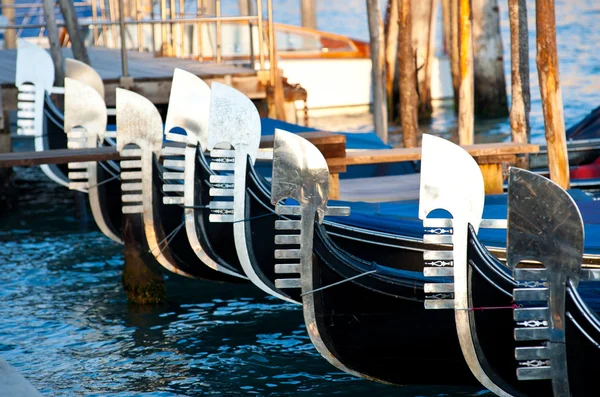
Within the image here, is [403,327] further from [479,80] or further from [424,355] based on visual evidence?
[479,80]

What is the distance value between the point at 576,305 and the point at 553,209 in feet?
1.22

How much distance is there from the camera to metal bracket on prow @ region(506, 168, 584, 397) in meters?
3.51

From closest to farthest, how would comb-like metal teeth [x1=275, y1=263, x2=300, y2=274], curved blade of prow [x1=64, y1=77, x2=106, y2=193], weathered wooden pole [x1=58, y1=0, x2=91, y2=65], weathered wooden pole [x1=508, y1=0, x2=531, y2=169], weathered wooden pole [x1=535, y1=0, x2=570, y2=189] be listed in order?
comb-like metal teeth [x1=275, y1=263, x2=300, y2=274] → weathered wooden pole [x1=535, y1=0, x2=570, y2=189] → curved blade of prow [x1=64, y1=77, x2=106, y2=193] → weathered wooden pole [x1=508, y1=0, x2=531, y2=169] → weathered wooden pole [x1=58, y1=0, x2=91, y2=65]

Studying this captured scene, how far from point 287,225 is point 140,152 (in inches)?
94.4

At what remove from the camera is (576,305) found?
3678mm

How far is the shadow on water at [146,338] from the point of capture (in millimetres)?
5551

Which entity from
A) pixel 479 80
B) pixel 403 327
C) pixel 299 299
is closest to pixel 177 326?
pixel 299 299

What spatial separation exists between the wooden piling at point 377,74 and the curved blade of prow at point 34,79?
2932 mm

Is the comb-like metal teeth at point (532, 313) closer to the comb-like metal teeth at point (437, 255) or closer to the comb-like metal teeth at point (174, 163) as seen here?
the comb-like metal teeth at point (437, 255)

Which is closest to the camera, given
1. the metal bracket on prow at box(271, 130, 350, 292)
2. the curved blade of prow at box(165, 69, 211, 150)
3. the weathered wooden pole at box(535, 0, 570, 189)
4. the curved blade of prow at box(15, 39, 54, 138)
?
the metal bracket on prow at box(271, 130, 350, 292)

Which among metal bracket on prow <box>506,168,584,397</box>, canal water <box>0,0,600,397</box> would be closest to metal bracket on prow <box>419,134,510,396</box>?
metal bracket on prow <box>506,168,584,397</box>

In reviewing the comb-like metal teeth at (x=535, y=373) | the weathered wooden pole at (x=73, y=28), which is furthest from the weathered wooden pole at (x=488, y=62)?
the comb-like metal teeth at (x=535, y=373)

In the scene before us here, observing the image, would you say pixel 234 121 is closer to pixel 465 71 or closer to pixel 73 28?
pixel 465 71

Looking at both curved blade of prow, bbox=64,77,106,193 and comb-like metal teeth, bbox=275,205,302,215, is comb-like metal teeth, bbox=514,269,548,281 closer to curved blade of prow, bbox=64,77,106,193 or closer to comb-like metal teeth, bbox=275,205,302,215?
comb-like metal teeth, bbox=275,205,302,215
